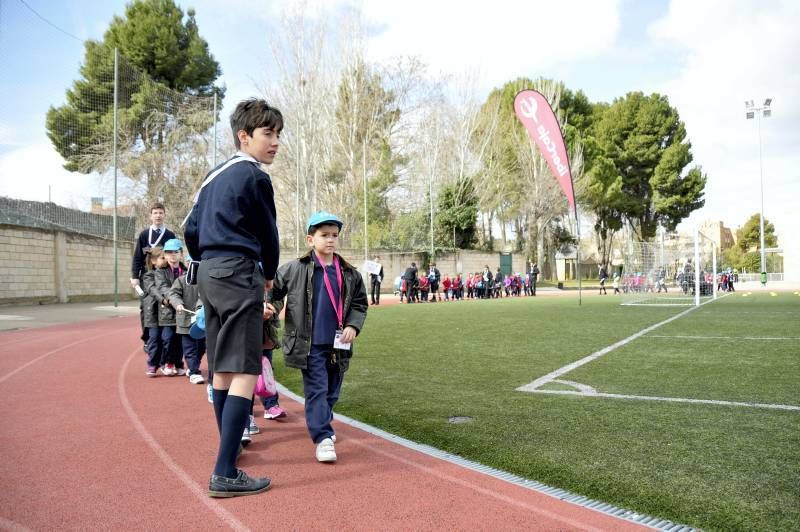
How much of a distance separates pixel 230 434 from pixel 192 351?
4209 mm

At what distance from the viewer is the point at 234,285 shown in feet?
10.7

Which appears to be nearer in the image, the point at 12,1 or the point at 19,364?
the point at 19,364

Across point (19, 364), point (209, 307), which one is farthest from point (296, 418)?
point (19, 364)

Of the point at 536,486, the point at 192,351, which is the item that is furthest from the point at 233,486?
the point at 192,351

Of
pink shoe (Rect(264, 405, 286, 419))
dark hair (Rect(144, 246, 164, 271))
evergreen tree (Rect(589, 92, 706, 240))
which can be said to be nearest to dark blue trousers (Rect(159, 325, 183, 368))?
dark hair (Rect(144, 246, 164, 271))

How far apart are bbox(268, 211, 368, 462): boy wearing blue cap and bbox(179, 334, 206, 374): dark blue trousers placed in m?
3.37

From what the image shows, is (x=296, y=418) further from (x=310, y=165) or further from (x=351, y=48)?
(x=351, y=48)

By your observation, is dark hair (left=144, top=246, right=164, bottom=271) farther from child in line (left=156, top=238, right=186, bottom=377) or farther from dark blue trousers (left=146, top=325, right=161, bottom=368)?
dark blue trousers (left=146, top=325, right=161, bottom=368)

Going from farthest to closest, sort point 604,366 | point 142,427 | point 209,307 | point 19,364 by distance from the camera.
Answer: point 19,364 < point 604,366 < point 142,427 < point 209,307

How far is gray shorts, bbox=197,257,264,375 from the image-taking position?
128 inches

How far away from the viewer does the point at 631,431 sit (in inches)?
170

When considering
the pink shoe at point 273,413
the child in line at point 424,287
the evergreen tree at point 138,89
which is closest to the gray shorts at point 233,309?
the pink shoe at point 273,413

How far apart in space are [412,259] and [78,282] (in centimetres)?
1877

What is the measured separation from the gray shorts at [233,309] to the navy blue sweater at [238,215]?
8 cm
